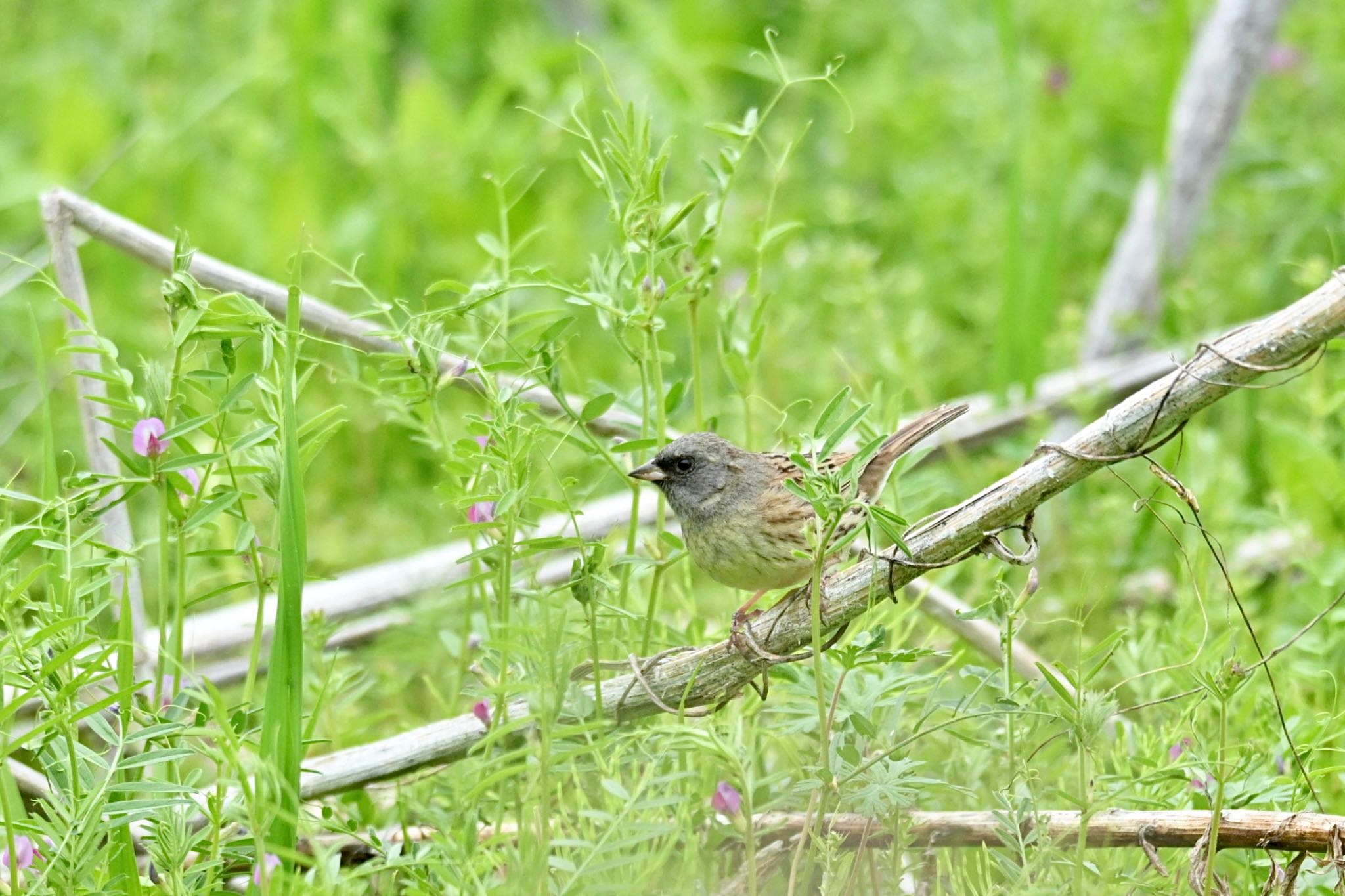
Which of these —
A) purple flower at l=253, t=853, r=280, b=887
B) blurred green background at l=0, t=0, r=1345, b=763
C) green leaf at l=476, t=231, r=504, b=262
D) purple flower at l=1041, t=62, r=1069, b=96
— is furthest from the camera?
purple flower at l=1041, t=62, r=1069, b=96

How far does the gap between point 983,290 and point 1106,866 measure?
11.0ft

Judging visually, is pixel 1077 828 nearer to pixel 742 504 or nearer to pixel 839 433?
pixel 839 433

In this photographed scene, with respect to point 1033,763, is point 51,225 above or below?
above

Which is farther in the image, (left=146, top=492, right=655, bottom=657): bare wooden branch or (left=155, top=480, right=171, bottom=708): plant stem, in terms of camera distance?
(left=146, top=492, right=655, bottom=657): bare wooden branch

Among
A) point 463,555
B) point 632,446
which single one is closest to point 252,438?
point 632,446

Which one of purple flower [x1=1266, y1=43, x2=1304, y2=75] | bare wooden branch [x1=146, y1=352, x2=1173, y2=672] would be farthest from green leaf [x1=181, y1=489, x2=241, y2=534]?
purple flower [x1=1266, y1=43, x2=1304, y2=75]

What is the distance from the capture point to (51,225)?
2.78 m

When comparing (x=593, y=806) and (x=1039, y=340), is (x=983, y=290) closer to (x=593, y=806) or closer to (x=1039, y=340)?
(x=1039, y=340)

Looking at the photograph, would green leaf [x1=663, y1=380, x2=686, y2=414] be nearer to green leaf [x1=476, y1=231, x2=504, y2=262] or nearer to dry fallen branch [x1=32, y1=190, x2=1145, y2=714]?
green leaf [x1=476, y1=231, x2=504, y2=262]

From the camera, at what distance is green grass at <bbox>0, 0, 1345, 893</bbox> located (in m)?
2.05

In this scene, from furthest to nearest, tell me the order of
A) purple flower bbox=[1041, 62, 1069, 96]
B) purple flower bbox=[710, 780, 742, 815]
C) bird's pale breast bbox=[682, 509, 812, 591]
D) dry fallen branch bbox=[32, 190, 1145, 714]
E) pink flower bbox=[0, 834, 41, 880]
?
purple flower bbox=[1041, 62, 1069, 96] < dry fallen branch bbox=[32, 190, 1145, 714] < bird's pale breast bbox=[682, 509, 812, 591] < purple flower bbox=[710, 780, 742, 815] < pink flower bbox=[0, 834, 41, 880]

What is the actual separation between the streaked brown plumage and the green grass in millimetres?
95

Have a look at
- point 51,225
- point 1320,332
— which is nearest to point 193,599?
point 51,225

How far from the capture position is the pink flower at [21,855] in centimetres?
214
